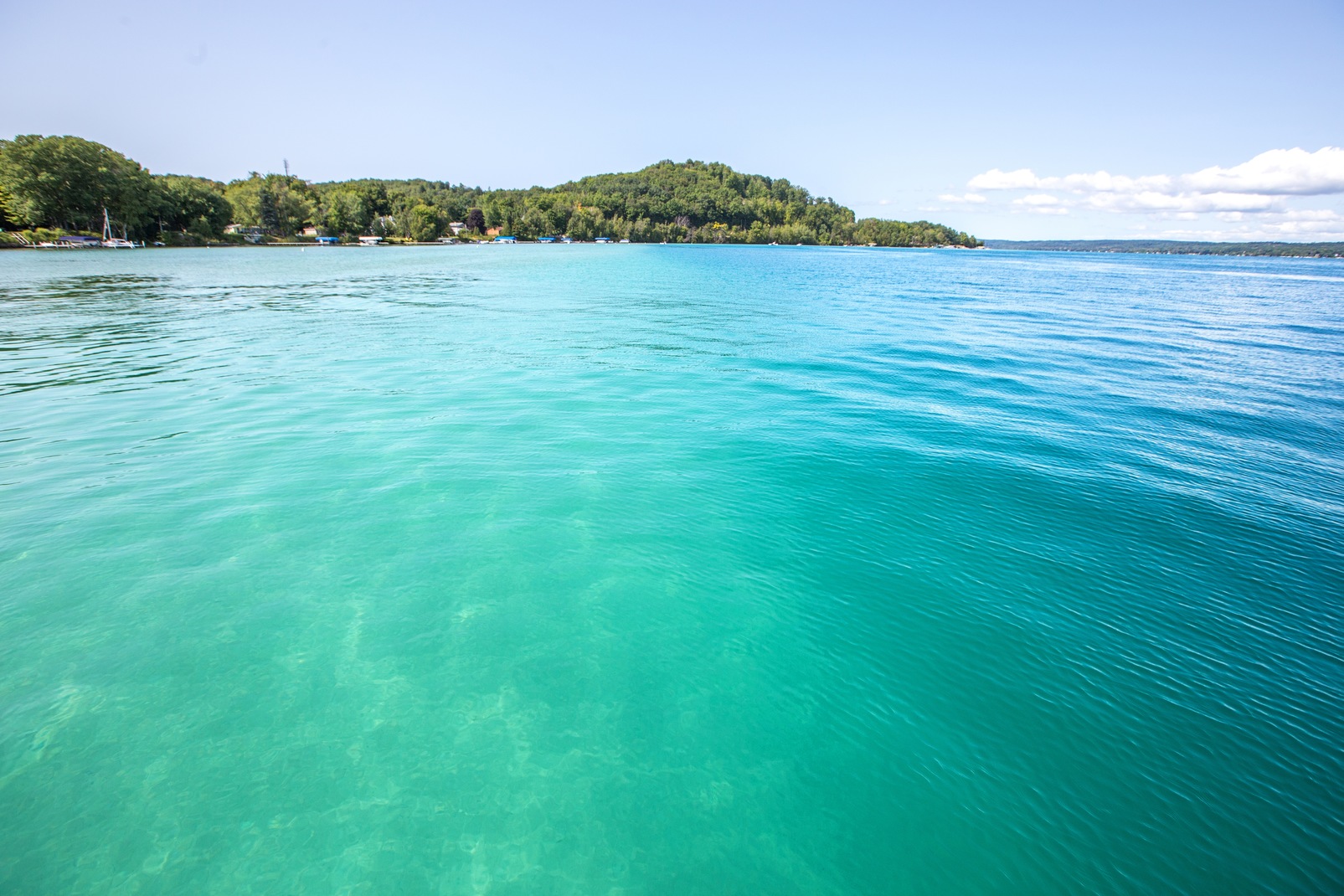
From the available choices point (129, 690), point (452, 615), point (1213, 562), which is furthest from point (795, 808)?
point (1213, 562)

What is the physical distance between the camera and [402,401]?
17.9 meters

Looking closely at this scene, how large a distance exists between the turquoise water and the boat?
115 m

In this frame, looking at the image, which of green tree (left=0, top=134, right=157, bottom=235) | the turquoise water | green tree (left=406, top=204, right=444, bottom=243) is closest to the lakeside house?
green tree (left=0, top=134, right=157, bottom=235)

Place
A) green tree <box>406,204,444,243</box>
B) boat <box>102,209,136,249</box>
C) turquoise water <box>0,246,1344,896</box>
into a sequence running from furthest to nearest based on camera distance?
green tree <box>406,204,444,243</box> → boat <box>102,209,136,249</box> → turquoise water <box>0,246,1344,896</box>

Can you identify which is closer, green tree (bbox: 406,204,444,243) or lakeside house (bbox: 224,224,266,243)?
lakeside house (bbox: 224,224,266,243)

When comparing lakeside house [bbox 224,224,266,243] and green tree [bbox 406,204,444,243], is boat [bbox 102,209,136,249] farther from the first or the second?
green tree [bbox 406,204,444,243]

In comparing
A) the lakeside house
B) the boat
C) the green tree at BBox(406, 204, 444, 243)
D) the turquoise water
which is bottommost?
the turquoise water

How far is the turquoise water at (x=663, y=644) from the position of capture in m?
5.30

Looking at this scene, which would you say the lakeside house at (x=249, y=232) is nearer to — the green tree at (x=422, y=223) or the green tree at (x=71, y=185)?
the green tree at (x=71, y=185)

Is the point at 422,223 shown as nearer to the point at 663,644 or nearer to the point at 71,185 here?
the point at 71,185

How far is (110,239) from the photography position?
101m

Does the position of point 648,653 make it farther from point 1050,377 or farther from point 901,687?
point 1050,377

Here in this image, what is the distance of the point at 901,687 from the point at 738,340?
2433 centimetres

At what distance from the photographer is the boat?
9950 cm
